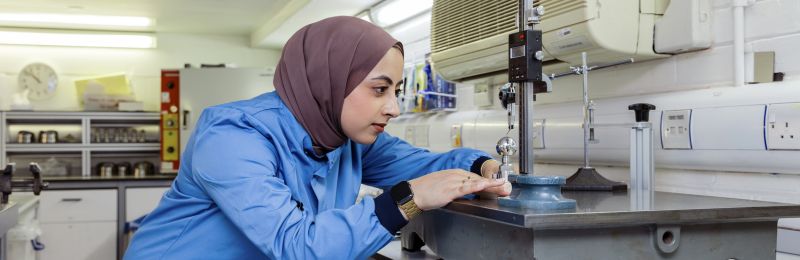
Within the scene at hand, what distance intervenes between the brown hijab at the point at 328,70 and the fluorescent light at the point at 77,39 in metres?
4.92

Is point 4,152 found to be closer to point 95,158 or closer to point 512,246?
point 95,158

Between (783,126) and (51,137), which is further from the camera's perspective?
(51,137)

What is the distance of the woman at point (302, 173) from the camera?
1201mm

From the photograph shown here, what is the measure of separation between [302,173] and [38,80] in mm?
5214

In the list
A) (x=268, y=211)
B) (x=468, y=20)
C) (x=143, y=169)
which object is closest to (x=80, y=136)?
(x=143, y=169)

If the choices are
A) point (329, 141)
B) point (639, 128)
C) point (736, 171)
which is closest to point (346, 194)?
point (329, 141)

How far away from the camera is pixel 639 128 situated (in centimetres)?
176

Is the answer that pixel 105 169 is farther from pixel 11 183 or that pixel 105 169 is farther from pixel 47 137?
pixel 11 183

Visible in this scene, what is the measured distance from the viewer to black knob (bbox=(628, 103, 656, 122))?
1.77m

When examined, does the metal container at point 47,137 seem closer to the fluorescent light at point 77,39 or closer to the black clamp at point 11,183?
the fluorescent light at point 77,39

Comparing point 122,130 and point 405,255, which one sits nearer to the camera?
point 405,255

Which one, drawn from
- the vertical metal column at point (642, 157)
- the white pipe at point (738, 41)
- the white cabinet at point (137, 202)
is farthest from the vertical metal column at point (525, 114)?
the white cabinet at point (137, 202)

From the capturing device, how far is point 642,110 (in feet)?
5.82

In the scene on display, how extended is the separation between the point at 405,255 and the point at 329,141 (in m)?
0.50
